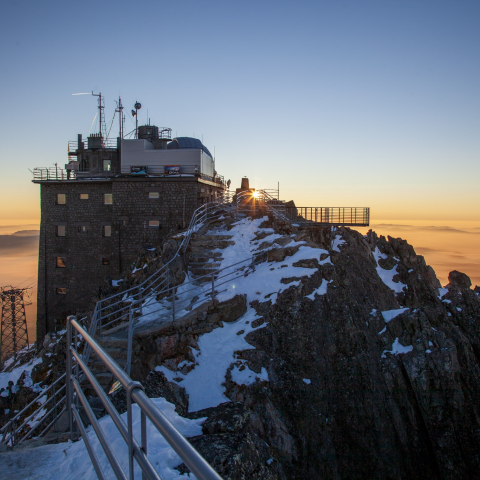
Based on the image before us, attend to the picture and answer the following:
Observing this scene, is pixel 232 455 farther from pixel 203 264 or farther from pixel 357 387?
pixel 203 264

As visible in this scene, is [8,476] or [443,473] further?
[443,473]

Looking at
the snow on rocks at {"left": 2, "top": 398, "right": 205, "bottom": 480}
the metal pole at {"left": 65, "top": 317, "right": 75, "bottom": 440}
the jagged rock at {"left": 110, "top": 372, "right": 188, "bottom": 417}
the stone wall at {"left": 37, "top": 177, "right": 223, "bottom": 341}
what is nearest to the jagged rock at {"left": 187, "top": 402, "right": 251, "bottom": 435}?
the snow on rocks at {"left": 2, "top": 398, "right": 205, "bottom": 480}

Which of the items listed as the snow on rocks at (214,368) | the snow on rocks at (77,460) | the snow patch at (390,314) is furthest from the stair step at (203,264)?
the snow on rocks at (77,460)

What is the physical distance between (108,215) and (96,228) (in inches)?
55.4

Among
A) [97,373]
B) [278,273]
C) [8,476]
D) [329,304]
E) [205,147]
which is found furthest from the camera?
[205,147]

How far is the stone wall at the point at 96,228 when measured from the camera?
26.1m

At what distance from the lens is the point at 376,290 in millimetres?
13789

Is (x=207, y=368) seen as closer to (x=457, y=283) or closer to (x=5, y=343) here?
(x=457, y=283)

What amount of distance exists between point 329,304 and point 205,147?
27057 mm

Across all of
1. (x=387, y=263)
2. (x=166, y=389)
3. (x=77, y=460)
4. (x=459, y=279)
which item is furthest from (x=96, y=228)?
(x=77, y=460)

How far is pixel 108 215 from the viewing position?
91.9 feet

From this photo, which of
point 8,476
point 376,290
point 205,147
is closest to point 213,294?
point 376,290

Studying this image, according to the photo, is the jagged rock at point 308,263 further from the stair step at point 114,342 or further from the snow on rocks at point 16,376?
the snow on rocks at point 16,376

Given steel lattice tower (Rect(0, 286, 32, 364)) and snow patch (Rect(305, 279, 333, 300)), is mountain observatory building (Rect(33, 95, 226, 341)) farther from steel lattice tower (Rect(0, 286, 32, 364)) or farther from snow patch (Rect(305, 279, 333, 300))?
snow patch (Rect(305, 279, 333, 300))
